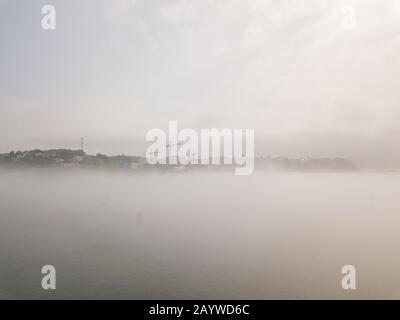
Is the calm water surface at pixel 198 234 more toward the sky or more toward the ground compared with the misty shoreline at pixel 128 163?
more toward the ground

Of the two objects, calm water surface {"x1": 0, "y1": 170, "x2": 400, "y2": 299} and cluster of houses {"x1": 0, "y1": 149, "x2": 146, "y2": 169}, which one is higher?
cluster of houses {"x1": 0, "y1": 149, "x2": 146, "y2": 169}

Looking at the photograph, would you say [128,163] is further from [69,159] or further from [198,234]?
[198,234]

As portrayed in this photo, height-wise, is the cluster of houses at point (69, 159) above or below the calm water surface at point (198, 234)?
above

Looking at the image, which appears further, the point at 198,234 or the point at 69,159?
the point at 198,234

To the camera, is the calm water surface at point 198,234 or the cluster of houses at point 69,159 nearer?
the calm water surface at point 198,234

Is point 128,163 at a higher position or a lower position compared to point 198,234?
higher

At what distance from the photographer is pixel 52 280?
2438 mm

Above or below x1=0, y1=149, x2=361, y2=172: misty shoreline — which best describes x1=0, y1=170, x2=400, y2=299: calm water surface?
below

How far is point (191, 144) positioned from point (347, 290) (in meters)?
1.94

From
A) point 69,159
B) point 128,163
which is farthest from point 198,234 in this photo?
point 69,159

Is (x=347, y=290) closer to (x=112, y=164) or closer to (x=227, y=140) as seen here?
(x=227, y=140)

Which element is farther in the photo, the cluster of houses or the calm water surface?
the cluster of houses

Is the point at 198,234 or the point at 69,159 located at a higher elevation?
the point at 69,159
